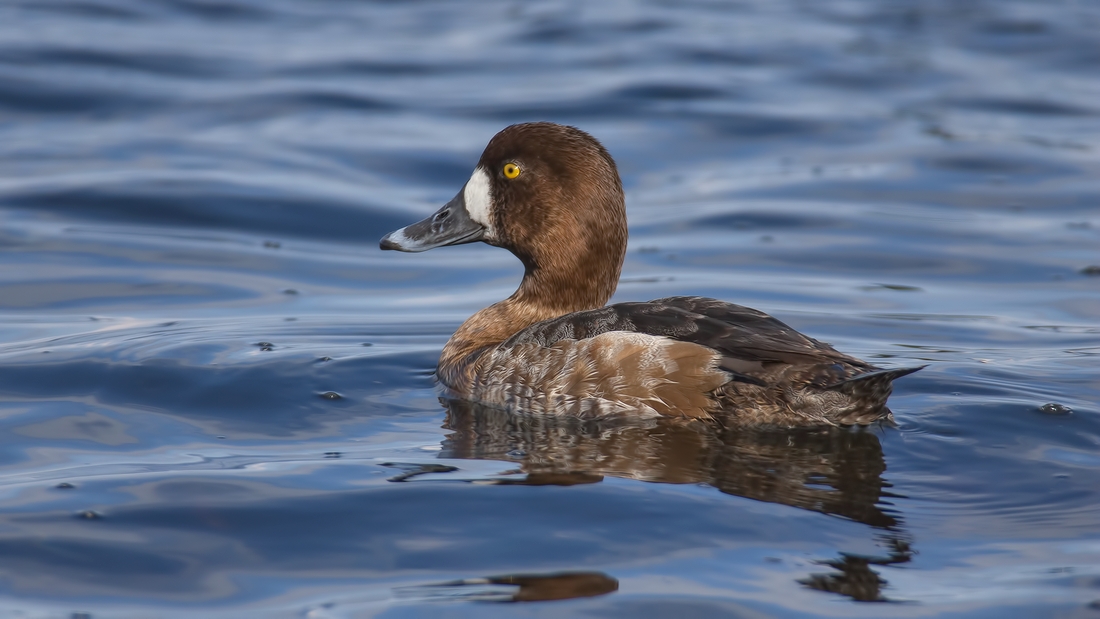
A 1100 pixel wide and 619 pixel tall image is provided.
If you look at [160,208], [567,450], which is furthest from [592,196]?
[160,208]

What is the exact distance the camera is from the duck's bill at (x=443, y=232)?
6.64m

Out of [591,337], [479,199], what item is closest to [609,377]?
[591,337]

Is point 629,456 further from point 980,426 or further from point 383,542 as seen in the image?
point 980,426

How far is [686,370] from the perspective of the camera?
17.2 feet

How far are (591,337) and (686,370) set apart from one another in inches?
18.6

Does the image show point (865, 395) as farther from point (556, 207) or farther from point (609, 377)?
point (556, 207)

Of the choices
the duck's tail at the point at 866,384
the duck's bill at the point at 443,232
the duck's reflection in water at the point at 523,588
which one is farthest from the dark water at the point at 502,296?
the duck's bill at the point at 443,232

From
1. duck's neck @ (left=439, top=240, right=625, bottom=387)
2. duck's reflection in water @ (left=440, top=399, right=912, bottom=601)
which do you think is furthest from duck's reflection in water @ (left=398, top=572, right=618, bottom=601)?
duck's neck @ (left=439, top=240, right=625, bottom=387)

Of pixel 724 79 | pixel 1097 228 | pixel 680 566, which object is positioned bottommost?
pixel 680 566

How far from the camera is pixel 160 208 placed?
10203mm

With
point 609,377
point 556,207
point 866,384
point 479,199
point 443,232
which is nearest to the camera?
point 866,384

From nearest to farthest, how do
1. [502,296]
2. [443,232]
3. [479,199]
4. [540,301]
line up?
[540,301]
[479,199]
[443,232]
[502,296]

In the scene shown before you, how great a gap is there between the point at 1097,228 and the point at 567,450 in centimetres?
647

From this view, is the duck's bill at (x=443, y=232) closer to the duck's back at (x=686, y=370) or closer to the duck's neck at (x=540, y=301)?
the duck's neck at (x=540, y=301)
